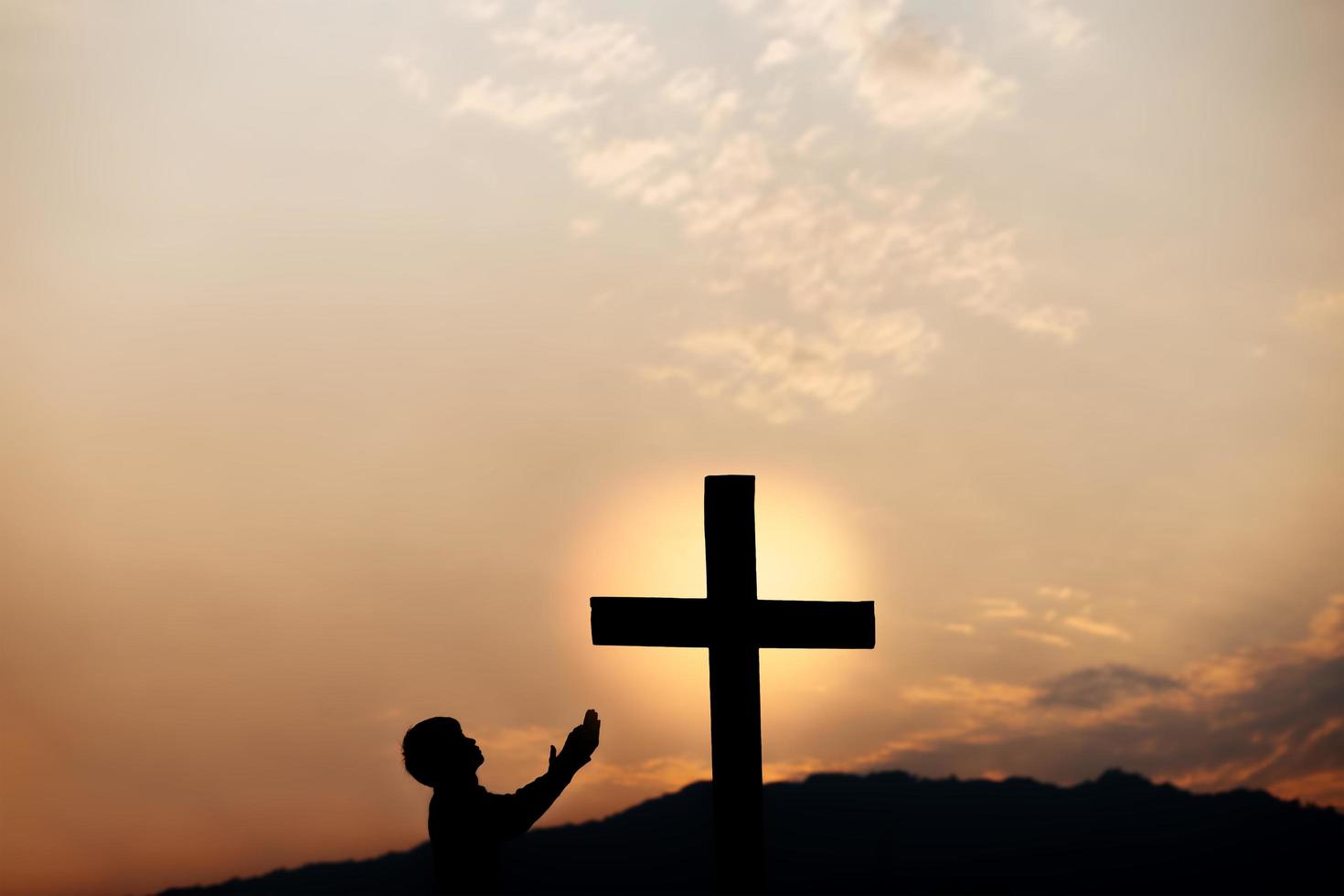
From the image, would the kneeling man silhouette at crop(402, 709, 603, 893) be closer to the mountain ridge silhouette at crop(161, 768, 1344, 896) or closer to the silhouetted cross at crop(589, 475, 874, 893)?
the silhouetted cross at crop(589, 475, 874, 893)

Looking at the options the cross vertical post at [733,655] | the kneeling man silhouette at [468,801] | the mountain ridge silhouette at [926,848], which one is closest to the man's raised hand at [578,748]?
the kneeling man silhouette at [468,801]

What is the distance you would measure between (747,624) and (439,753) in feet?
6.22

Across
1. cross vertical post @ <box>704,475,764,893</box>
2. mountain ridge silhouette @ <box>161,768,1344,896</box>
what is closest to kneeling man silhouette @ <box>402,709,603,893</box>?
cross vertical post @ <box>704,475,764,893</box>

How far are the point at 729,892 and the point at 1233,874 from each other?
7064 inches

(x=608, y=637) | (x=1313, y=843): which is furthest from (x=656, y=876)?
(x=608, y=637)

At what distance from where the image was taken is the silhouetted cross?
7.68m

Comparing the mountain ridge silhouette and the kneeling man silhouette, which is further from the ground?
the mountain ridge silhouette

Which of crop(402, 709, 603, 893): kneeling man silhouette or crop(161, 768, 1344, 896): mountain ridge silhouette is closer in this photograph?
crop(402, 709, 603, 893): kneeling man silhouette

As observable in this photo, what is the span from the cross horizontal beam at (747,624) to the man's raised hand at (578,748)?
2.96 feet

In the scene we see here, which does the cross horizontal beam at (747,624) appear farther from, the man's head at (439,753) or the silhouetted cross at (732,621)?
the man's head at (439,753)

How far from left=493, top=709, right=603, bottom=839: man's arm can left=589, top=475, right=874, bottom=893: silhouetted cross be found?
0.91 m

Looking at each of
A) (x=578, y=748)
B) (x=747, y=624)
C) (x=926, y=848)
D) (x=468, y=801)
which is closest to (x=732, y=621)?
(x=747, y=624)

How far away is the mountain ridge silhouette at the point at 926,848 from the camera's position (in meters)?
152

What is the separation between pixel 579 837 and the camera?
16738cm
